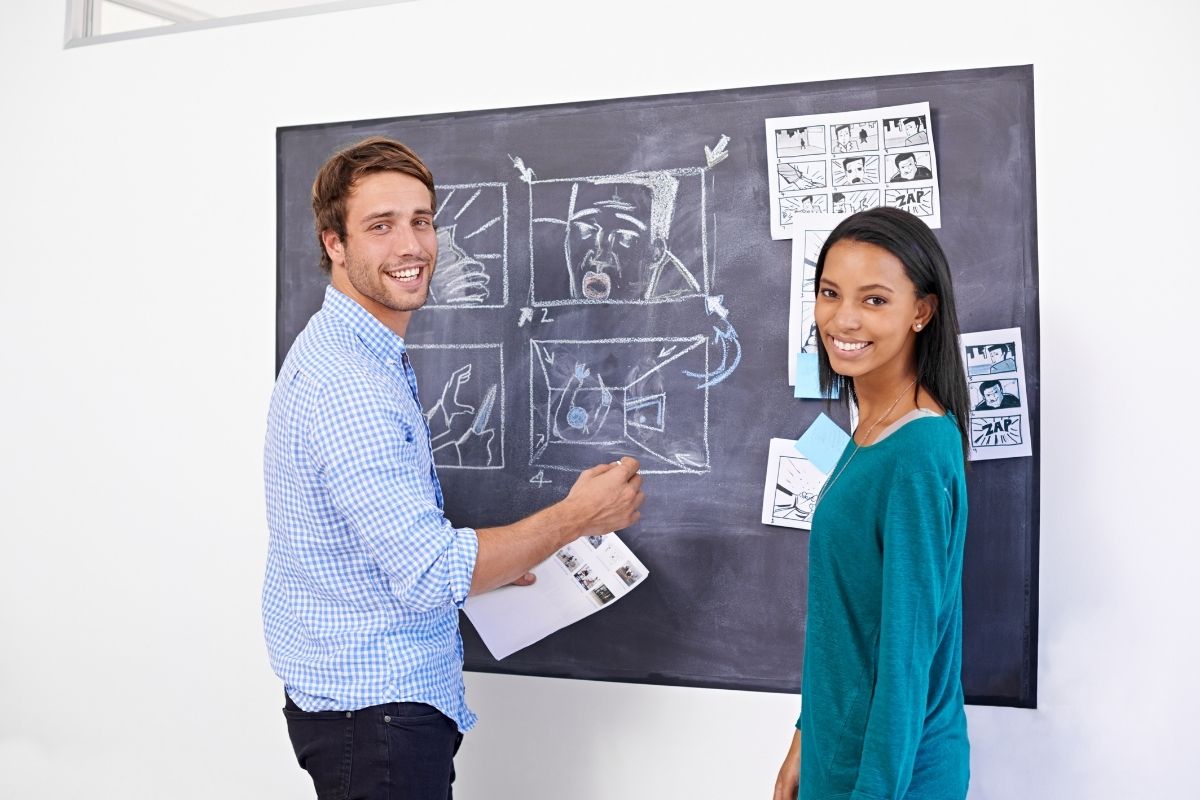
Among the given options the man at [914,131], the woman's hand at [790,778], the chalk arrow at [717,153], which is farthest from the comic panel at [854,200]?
the woman's hand at [790,778]

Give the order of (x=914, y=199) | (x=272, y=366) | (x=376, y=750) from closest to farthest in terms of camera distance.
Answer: (x=376, y=750) < (x=914, y=199) < (x=272, y=366)

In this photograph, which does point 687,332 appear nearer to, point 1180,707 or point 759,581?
point 759,581

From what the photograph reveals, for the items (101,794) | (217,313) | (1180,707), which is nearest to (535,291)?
(217,313)

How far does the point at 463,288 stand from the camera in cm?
215

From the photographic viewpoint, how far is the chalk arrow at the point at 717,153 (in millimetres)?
1979

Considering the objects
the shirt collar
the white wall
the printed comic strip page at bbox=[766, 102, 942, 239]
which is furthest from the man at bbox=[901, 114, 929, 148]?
the shirt collar

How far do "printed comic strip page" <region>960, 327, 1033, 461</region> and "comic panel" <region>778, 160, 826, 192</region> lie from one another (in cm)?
41

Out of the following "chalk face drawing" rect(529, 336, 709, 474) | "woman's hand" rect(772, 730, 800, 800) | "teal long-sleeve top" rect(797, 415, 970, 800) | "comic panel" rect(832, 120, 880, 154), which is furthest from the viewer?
"chalk face drawing" rect(529, 336, 709, 474)

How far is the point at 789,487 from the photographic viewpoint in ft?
6.37

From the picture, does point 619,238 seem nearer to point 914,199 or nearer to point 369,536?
point 914,199

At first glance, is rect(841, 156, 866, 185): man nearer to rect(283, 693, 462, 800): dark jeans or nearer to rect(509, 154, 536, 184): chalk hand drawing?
rect(509, 154, 536, 184): chalk hand drawing

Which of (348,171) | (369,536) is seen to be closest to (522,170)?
(348,171)

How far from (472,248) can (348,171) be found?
0.51 meters

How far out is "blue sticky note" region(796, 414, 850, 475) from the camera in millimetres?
1909
